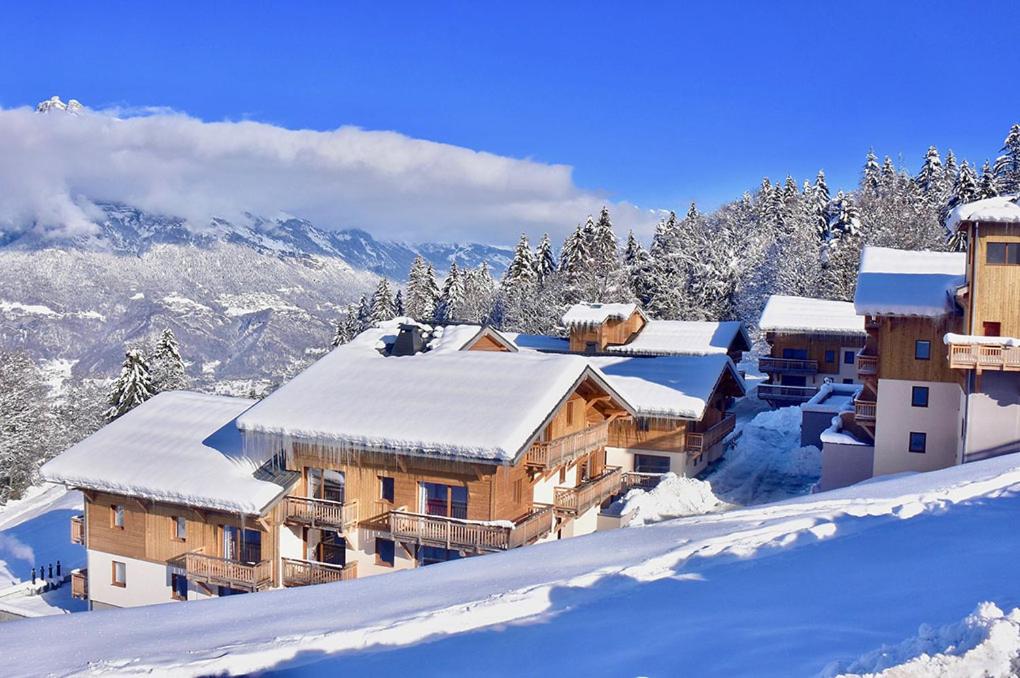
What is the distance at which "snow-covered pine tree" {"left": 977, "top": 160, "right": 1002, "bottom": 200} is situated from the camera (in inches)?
2735

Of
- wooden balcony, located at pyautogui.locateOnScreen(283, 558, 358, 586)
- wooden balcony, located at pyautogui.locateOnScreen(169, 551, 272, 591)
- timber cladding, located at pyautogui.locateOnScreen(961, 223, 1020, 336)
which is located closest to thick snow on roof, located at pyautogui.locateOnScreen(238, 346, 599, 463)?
wooden balcony, located at pyautogui.locateOnScreen(283, 558, 358, 586)

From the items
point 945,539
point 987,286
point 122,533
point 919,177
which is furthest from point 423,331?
point 919,177

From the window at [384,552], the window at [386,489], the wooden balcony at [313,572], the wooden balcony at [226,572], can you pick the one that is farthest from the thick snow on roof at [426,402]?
the wooden balcony at [226,572]

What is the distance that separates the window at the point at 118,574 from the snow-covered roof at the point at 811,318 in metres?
39.5

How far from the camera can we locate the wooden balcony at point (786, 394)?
5003 centimetres

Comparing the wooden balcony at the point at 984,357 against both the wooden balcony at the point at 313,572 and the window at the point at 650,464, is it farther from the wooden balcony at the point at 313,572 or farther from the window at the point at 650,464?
the wooden balcony at the point at 313,572

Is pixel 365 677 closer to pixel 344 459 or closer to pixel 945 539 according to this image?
pixel 945 539

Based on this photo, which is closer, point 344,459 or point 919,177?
point 344,459

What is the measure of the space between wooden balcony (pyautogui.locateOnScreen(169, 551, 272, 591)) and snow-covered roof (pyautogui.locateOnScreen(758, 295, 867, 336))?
37.6m

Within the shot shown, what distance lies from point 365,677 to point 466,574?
12.8 ft

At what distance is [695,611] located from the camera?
755cm

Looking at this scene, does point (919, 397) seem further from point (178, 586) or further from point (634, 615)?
point (178, 586)

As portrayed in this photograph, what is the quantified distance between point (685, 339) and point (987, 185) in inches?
1488

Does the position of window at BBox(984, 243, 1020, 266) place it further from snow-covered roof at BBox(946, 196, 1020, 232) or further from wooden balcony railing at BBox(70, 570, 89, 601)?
wooden balcony railing at BBox(70, 570, 89, 601)
